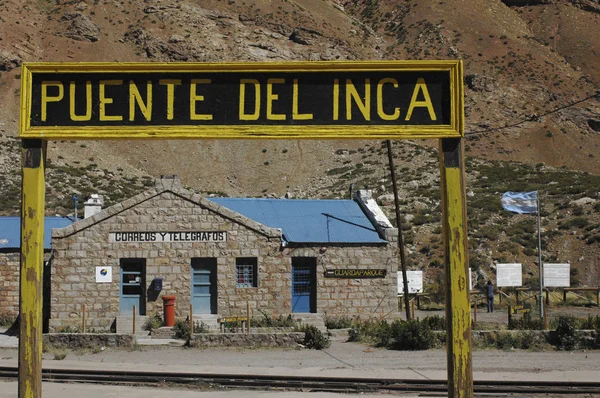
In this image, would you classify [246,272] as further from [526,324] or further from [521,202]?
[521,202]

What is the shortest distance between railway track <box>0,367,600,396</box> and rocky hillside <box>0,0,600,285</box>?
28.0m

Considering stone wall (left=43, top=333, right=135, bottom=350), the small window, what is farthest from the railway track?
the small window

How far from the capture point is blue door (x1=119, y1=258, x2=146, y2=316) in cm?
2717

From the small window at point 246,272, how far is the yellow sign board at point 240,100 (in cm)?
1870

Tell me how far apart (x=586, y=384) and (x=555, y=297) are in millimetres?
22206

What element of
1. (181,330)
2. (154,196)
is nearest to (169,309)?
(181,330)

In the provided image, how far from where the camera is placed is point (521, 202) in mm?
29297

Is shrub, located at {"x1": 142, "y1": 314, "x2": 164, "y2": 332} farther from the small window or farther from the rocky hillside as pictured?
the rocky hillside

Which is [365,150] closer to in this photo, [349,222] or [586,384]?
[349,222]

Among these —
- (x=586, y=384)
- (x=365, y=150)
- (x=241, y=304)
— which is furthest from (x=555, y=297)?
(x=365, y=150)

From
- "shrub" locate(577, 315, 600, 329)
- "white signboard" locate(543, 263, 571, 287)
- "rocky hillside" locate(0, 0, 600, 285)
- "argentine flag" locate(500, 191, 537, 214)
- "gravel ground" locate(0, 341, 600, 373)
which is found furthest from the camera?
"rocky hillside" locate(0, 0, 600, 285)

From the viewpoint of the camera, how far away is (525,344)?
936 inches

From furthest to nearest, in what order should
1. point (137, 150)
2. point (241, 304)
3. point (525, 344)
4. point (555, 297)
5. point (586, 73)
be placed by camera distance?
point (586, 73), point (137, 150), point (555, 297), point (241, 304), point (525, 344)

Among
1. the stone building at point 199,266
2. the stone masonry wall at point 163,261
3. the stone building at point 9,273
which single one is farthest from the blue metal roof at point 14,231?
the stone building at point 199,266
